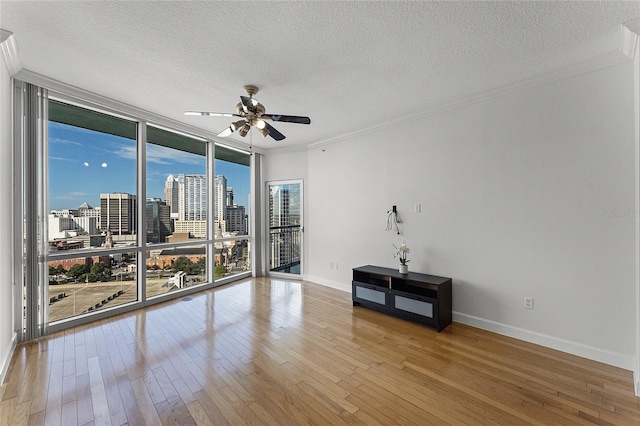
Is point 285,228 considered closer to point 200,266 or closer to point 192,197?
point 200,266

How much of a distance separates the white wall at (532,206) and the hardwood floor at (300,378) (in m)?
0.37

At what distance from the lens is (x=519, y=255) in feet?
9.62

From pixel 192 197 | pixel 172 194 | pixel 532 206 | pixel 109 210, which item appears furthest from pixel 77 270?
pixel 532 206

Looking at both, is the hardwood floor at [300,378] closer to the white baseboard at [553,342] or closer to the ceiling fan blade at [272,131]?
the white baseboard at [553,342]

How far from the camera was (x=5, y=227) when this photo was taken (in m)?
2.47

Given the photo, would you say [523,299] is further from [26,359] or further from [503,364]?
[26,359]

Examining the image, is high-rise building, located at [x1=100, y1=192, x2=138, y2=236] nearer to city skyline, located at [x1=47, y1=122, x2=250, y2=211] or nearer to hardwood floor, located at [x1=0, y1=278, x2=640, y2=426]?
city skyline, located at [x1=47, y1=122, x2=250, y2=211]

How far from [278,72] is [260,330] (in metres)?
2.89

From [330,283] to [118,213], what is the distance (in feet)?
11.7

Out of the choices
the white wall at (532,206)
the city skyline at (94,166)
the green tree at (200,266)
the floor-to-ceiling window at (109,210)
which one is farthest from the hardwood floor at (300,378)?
the city skyline at (94,166)

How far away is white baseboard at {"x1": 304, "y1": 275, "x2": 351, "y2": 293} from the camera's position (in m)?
4.73

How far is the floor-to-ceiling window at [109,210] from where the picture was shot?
9.50 ft

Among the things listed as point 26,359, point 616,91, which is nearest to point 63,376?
point 26,359

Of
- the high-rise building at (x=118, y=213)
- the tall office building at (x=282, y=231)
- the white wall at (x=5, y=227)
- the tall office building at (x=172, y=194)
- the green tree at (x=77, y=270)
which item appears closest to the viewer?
the white wall at (x=5, y=227)
